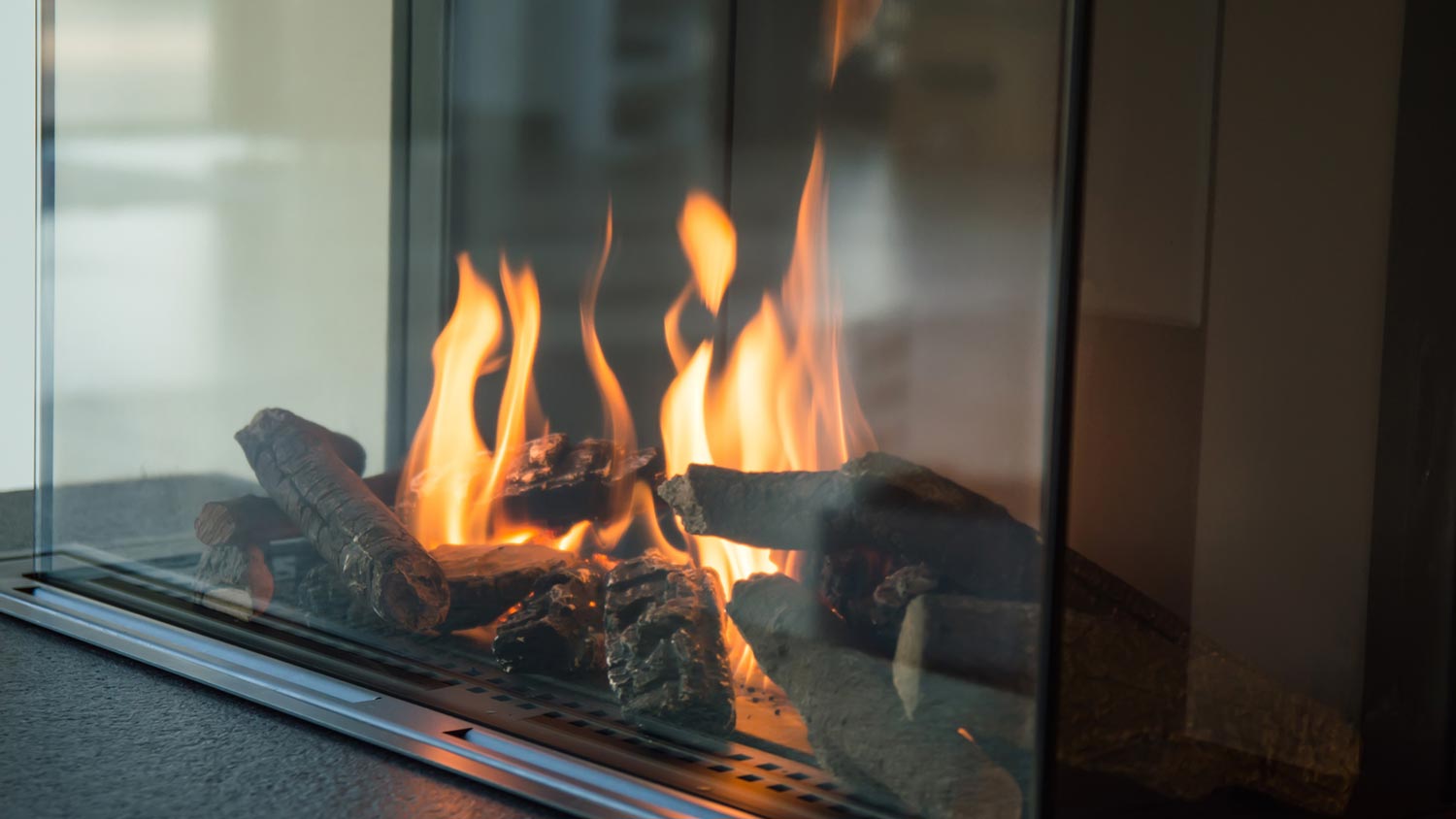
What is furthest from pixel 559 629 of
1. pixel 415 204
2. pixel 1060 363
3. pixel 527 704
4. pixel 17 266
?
pixel 17 266

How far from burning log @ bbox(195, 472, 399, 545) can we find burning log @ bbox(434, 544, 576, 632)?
0.74 feet

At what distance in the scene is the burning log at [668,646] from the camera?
44.8 inches

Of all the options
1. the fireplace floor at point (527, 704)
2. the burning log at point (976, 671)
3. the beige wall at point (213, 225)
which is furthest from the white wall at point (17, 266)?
the burning log at point (976, 671)


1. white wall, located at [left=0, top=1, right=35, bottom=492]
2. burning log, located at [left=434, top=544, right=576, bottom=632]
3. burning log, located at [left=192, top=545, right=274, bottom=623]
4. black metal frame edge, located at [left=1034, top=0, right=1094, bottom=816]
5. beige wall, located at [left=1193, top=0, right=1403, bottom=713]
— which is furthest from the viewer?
white wall, located at [left=0, top=1, right=35, bottom=492]

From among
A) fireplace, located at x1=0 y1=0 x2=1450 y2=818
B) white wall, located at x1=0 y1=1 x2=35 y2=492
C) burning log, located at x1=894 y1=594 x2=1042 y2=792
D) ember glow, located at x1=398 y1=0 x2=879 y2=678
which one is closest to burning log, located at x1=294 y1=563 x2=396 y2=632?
fireplace, located at x1=0 y1=0 x2=1450 y2=818

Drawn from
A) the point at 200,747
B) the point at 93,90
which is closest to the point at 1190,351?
the point at 200,747

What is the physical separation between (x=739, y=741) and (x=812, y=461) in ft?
0.77

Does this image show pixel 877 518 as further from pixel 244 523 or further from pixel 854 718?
pixel 244 523

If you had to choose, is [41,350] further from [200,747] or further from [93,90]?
[200,747]

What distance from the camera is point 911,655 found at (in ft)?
3.24

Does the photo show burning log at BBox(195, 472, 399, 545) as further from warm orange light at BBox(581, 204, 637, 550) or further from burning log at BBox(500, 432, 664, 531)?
warm orange light at BBox(581, 204, 637, 550)

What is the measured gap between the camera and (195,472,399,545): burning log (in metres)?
1.51

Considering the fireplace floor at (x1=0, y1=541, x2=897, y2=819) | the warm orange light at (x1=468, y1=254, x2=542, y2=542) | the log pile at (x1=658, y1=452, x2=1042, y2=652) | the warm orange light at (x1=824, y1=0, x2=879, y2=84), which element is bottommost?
the fireplace floor at (x1=0, y1=541, x2=897, y2=819)

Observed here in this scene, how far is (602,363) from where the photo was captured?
3.93 feet
